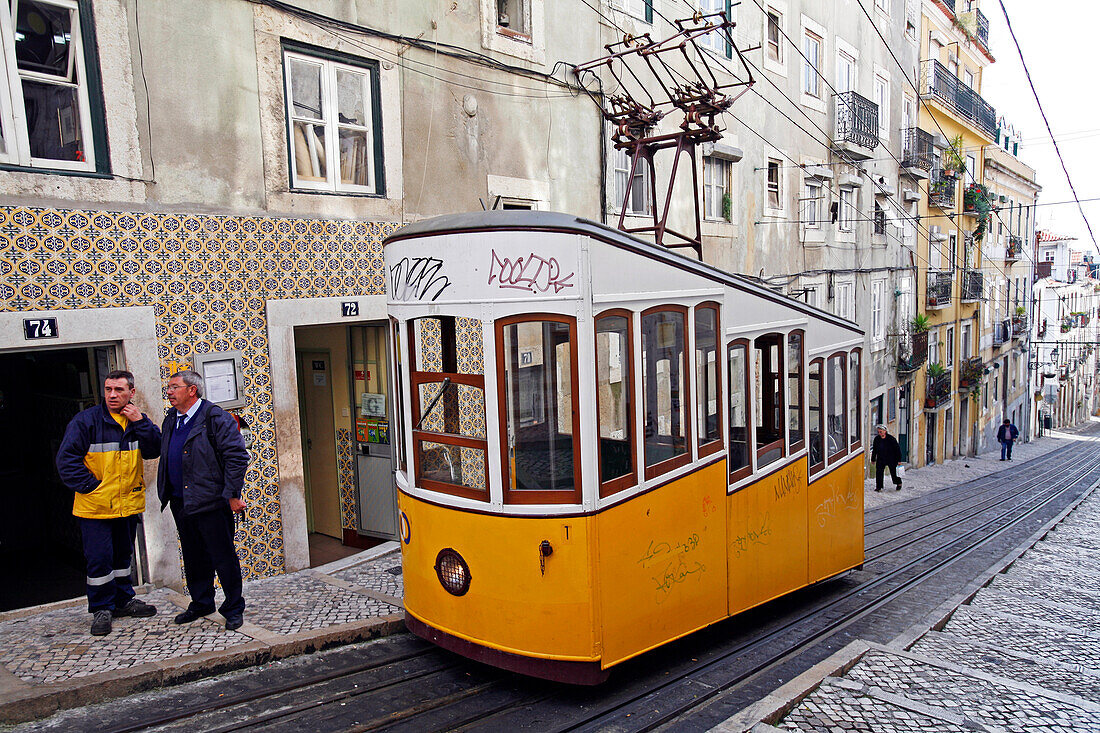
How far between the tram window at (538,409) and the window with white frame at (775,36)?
1391 cm

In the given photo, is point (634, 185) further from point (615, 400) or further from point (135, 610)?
point (135, 610)

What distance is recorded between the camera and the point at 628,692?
517 cm

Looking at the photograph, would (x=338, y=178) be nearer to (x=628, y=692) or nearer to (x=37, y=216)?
(x=37, y=216)

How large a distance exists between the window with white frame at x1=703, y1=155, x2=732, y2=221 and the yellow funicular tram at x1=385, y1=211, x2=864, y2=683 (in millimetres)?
9005

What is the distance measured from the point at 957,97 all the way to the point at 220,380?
94.5 feet

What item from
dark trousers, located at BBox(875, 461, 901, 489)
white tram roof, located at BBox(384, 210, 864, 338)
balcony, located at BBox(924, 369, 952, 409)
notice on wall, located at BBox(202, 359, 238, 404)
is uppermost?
white tram roof, located at BBox(384, 210, 864, 338)

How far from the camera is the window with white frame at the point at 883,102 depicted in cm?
2259

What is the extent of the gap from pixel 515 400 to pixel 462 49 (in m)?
5.79

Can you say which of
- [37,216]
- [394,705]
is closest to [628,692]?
[394,705]

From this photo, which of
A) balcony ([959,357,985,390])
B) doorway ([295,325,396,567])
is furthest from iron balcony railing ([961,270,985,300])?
doorway ([295,325,396,567])

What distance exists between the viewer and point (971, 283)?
1150 inches

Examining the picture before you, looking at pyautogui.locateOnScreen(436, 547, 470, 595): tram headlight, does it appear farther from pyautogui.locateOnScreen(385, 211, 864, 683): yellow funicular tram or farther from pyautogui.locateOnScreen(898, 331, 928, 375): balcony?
pyautogui.locateOnScreen(898, 331, 928, 375): balcony

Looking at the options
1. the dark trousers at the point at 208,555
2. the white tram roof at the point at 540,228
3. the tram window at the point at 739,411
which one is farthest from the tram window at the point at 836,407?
the dark trousers at the point at 208,555

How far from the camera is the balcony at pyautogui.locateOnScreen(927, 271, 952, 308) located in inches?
1037
